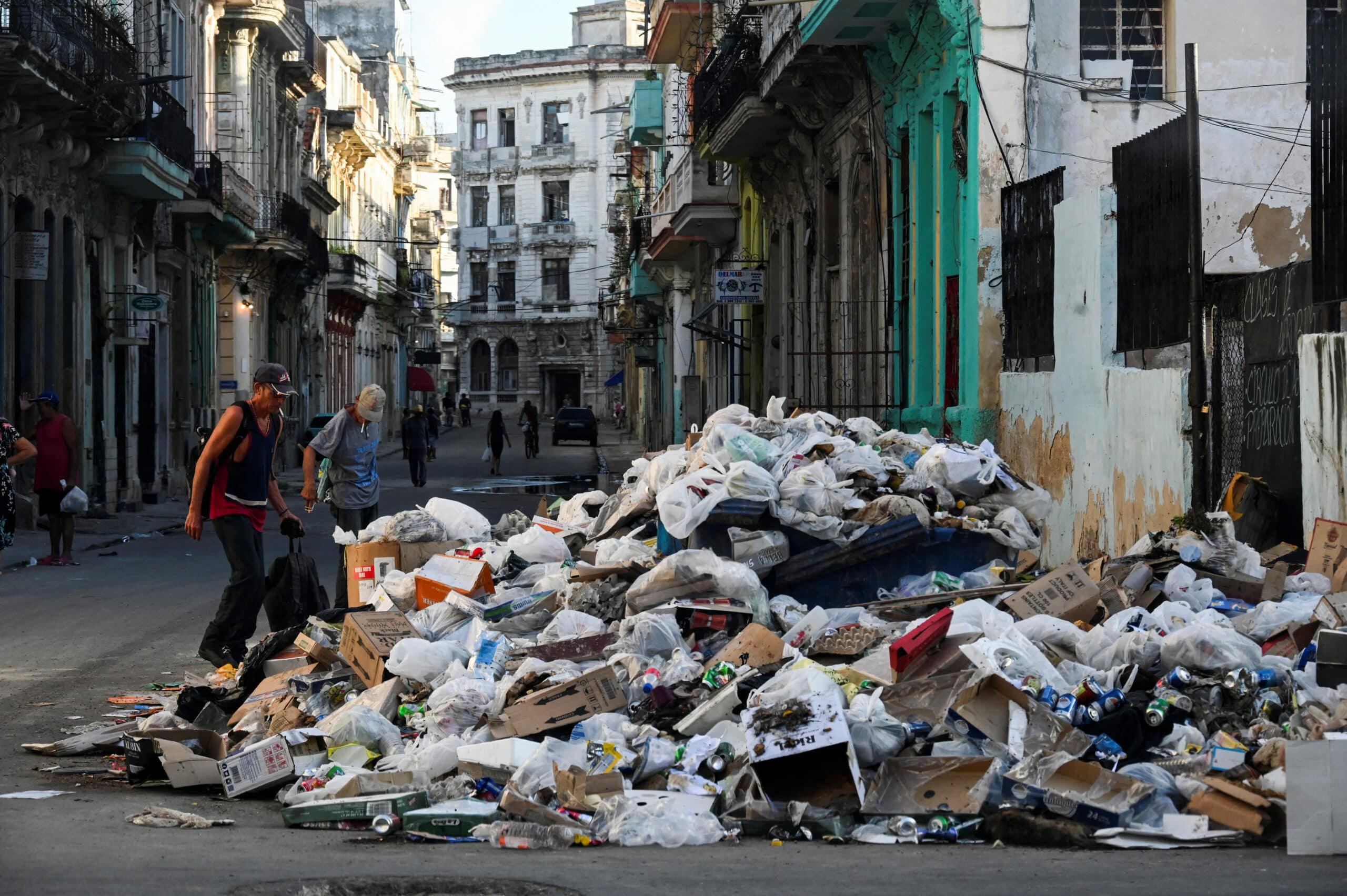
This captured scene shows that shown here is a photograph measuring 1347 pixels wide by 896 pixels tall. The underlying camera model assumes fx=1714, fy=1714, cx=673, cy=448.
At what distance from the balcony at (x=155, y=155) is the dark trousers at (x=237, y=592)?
16.3 metres

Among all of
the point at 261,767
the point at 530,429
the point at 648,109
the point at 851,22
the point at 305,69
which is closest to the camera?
the point at 261,767

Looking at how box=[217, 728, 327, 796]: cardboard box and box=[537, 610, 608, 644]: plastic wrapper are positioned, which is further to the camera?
box=[537, 610, 608, 644]: plastic wrapper

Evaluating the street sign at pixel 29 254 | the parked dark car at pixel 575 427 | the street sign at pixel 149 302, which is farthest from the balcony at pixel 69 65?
the parked dark car at pixel 575 427

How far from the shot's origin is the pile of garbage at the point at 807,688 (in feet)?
18.6

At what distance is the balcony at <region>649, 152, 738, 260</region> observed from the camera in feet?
105

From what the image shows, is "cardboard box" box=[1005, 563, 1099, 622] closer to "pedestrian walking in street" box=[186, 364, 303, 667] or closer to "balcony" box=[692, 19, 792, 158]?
"pedestrian walking in street" box=[186, 364, 303, 667]

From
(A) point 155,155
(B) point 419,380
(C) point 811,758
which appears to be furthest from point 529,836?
(B) point 419,380

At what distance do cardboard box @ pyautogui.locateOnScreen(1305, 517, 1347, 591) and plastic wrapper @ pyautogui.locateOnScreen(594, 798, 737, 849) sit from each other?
12.5ft

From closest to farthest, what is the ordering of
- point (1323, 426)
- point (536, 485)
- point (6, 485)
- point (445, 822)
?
point (445, 822)
point (1323, 426)
point (6, 485)
point (536, 485)

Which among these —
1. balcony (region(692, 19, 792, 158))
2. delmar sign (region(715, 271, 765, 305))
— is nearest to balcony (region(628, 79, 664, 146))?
balcony (region(692, 19, 792, 158))

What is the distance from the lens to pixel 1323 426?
341 inches

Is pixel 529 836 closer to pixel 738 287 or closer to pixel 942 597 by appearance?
pixel 942 597

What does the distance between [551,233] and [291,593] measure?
238ft

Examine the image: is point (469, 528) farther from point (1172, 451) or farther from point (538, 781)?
point (538, 781)
